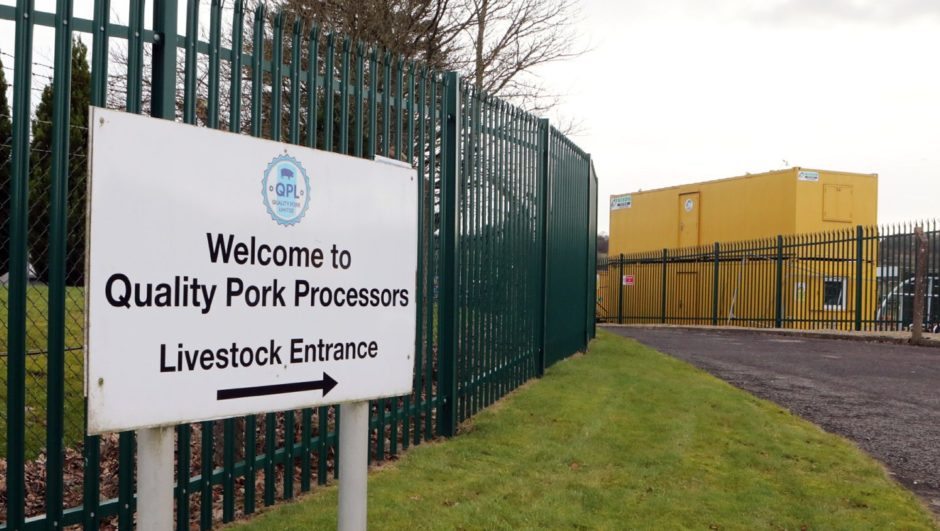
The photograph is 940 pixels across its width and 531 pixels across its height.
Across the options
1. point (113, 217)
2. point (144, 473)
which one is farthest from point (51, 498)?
point (113, 217)

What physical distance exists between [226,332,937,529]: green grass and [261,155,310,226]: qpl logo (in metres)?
1.97

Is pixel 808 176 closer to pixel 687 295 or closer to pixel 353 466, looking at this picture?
pixel 687 295

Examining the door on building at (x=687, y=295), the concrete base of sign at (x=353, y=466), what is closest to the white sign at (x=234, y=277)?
the concrete base of sign at (x=353, y=466)

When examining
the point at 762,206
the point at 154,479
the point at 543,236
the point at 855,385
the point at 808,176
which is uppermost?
the point at 808,176

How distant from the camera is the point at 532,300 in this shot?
7.83 m

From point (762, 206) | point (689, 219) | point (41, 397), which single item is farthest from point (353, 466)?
point (689, 219)

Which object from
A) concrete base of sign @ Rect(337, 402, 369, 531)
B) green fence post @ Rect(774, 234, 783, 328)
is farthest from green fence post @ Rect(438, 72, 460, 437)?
green fence post @ Rect(774, 234, 783, 328)

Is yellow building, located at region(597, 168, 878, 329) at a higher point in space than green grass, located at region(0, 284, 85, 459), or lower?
higher

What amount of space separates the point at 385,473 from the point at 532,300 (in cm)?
353

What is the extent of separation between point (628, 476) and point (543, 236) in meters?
3.80

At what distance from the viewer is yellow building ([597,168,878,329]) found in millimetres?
18156

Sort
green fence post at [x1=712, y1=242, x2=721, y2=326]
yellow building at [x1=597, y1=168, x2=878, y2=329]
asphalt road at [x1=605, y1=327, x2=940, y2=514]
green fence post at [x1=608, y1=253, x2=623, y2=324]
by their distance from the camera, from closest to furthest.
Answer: asphalt road at [x1=605, y1=327, x2=940, y2=514] < yellow building at [x1=597, y1=168, x2=878, y2=329] < green fence post at [x1=712, y1=242, x2=721, y2=326] < green fence post at [x1=608, y1=253, x2=623, y2=324]

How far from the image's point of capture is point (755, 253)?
19.3m

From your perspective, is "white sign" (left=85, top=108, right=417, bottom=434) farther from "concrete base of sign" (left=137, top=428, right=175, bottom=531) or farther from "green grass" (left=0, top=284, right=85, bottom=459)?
"green grass" (left=0, top=284, right=85, bottom=459)
